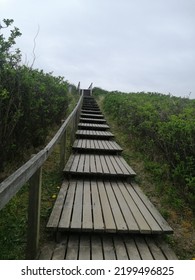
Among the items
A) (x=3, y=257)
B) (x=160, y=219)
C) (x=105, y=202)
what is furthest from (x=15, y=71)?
(x=160, y=219)

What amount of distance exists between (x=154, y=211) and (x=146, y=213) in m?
0.18

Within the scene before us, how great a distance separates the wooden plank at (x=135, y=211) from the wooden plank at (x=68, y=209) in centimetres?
77

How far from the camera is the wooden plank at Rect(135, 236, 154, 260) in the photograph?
283cm

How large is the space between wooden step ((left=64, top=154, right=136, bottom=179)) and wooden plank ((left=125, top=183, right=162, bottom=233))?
0.54 m

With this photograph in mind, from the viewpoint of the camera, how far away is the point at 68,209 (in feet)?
11.8

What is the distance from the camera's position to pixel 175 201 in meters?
4.27

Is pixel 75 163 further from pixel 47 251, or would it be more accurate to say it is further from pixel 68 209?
pixel 47 251

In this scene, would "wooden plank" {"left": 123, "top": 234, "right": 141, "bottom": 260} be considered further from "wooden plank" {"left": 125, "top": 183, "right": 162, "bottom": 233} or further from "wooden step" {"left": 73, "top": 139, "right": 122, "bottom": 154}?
"wooden step" {"left": 73, "top": 139, "right": 122, "bottom": 154}

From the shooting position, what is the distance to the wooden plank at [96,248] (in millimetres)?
2774

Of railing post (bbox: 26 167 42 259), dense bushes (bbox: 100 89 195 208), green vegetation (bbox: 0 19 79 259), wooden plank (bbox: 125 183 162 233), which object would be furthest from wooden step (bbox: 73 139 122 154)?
railing post (bbox: 26 167 42 259)
